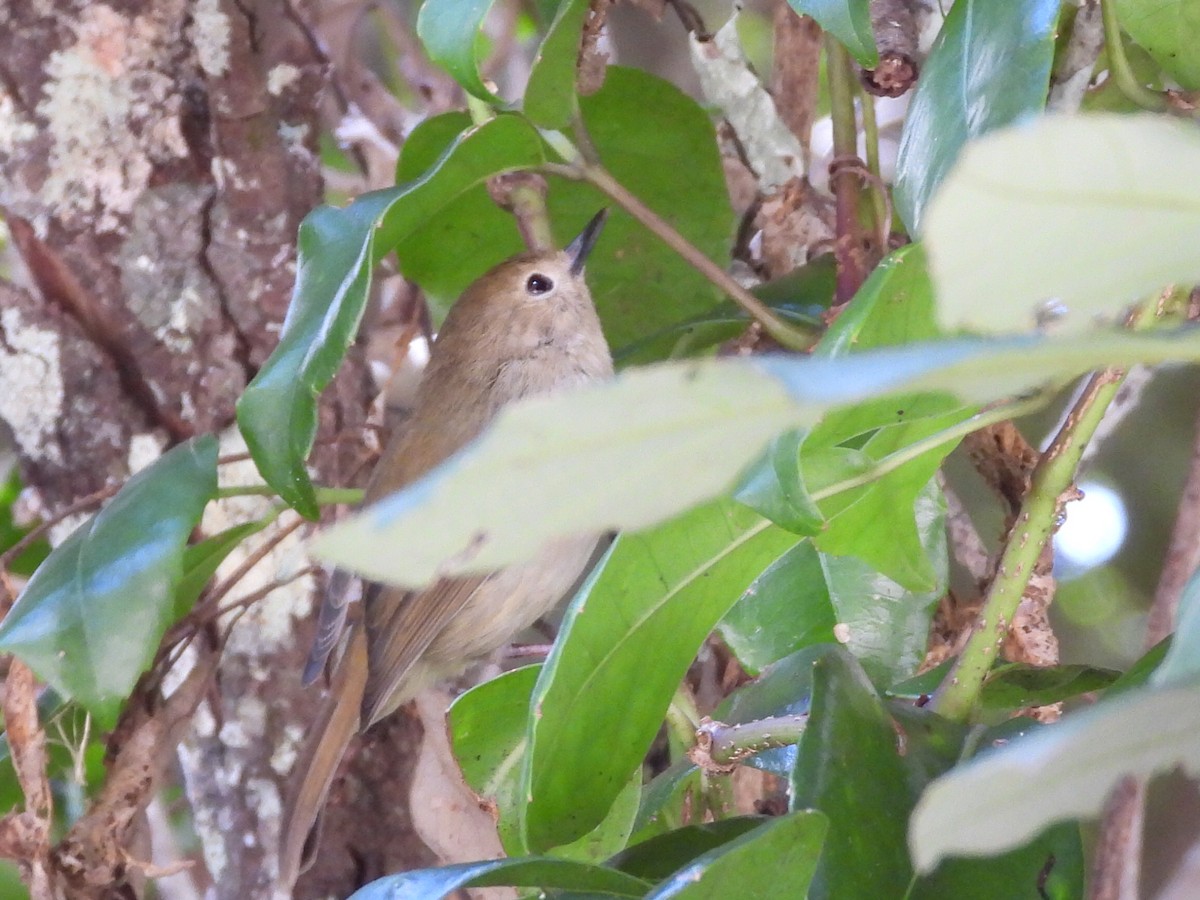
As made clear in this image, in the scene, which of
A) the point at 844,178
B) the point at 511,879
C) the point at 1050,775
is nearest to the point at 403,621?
the point at 844,178

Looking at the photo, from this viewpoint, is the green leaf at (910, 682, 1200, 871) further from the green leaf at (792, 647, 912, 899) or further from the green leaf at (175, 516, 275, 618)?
the green leaf at (175, 516, 275, 618)

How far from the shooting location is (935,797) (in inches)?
22.7

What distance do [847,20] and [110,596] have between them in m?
1.09

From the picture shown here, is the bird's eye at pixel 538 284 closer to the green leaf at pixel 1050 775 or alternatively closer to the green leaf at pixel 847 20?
the green leaf at pixel 847 20

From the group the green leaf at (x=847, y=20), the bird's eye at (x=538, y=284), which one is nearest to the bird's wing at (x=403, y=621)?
the bird's eye at (x=538, y=284)

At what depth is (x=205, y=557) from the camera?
2008 mm

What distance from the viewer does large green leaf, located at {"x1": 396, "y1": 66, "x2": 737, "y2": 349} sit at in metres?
2.17

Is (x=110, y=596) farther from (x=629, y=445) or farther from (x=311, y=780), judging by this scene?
(x=629, y=445)

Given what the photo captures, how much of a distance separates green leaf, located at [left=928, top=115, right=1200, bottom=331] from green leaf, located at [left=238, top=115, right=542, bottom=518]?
993mm

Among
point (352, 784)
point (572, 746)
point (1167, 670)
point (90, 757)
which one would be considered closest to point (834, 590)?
point (572, 746)

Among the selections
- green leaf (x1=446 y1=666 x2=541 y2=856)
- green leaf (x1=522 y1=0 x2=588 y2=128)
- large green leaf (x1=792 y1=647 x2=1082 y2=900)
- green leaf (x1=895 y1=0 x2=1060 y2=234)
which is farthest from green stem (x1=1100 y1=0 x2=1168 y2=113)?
green leaf (x1=446 y1=666 x2=541 y2=856)

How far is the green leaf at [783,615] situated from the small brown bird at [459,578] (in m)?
0.68

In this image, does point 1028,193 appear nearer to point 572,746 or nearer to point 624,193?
point 572,746

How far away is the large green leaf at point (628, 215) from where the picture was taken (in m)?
2.17
